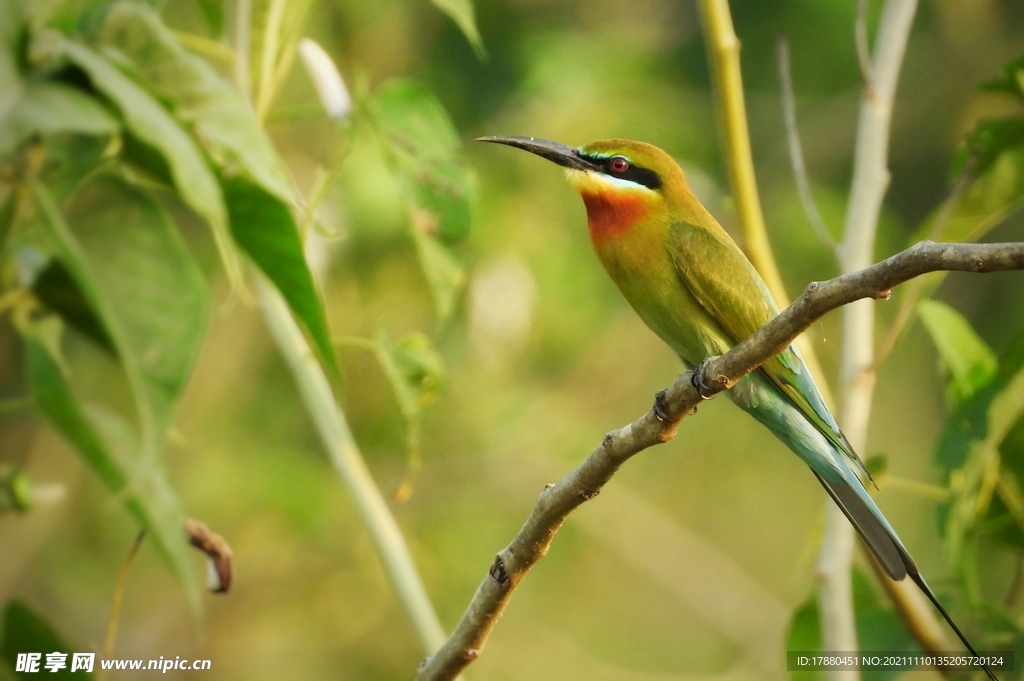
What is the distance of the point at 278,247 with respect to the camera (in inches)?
37.3

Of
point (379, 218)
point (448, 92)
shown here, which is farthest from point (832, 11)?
point (379, 218)

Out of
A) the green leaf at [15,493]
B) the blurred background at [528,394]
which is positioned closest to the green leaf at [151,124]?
the green leaf at [15,493]

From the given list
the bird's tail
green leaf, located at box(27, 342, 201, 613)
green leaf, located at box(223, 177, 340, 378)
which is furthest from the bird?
green leaf, located at box(27, 342, 201, 613)

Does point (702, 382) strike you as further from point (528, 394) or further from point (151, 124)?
point (528, 394)

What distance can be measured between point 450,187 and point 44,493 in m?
0.61

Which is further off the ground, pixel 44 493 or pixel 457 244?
pixel 457 244

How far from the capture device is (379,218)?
2480mm

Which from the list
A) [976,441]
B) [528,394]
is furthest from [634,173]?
[528,394]

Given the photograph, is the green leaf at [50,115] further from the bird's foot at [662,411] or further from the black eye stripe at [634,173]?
the black eye stripe at [634,173]

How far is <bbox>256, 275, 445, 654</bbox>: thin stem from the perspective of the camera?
126cm

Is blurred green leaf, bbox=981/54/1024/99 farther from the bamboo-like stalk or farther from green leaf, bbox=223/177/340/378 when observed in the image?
green leaf, bbox=223/177/340/378

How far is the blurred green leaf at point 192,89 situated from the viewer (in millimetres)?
904

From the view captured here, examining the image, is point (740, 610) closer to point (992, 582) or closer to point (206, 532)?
point (992, 582)

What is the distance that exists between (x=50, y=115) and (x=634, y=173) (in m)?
0.94
